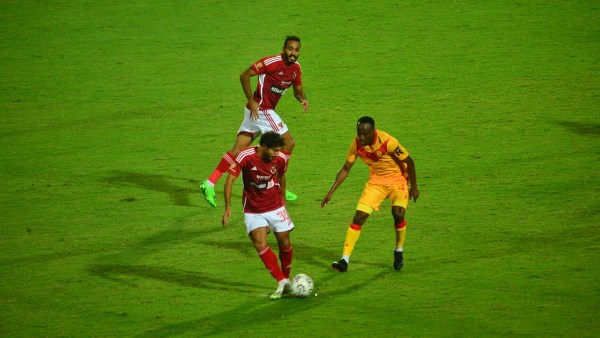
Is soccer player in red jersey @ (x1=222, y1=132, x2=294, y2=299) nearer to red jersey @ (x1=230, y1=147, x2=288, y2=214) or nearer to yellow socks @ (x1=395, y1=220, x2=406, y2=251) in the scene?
red jersey @ (x1=230, y1=147, x2=288, y2=214)

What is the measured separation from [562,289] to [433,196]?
3.53 metres

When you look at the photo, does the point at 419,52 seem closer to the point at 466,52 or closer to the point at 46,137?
the point at 466,52

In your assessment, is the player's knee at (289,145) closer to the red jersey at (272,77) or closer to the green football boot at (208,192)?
the red jersey at (272,77)

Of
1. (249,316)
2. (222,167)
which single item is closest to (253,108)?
(222,167)

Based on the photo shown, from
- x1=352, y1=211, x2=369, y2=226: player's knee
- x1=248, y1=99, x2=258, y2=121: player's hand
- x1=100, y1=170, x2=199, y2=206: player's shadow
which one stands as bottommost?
x1=100, y1=170, x2=199, y2=206: player's shadow

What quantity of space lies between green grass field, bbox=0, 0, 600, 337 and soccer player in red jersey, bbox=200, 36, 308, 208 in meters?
0.82

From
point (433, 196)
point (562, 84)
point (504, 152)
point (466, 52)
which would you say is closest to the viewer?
point (433, 196)

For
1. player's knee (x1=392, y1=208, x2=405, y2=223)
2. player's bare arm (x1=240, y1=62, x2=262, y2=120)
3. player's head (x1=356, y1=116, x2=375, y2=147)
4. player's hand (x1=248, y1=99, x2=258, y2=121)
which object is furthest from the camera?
player's hand (x1=248, y1=99, x2=258, y2=121)

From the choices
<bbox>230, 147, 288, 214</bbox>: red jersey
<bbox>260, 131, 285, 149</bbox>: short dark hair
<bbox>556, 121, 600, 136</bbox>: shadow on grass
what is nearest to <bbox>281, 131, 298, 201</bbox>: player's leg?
<bbox>230, 147, 288, 214</bbox>: red jersey

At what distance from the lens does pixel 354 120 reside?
16578 millimetres

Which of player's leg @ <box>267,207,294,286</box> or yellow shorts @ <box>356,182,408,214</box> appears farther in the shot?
yellow shorts @ <box>356,182,408,214</box>

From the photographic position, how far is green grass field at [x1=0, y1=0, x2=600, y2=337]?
9.67m

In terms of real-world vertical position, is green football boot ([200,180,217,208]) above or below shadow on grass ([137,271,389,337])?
above

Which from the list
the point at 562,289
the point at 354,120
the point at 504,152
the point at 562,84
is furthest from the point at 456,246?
the point at 562,84
